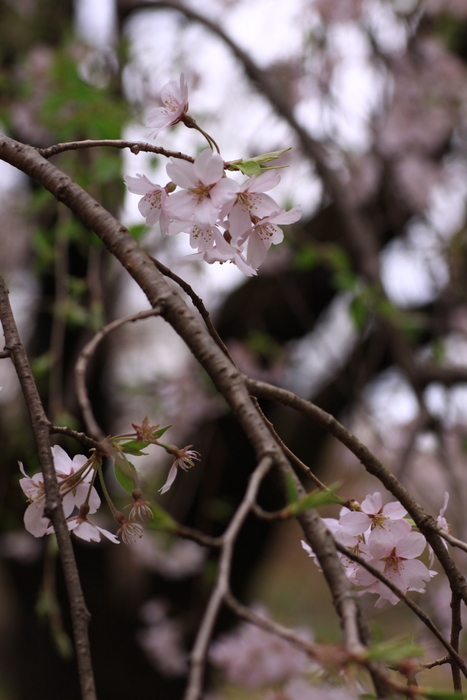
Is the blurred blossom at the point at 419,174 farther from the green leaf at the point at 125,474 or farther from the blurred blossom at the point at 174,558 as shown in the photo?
the green leaf at the point at 125,474

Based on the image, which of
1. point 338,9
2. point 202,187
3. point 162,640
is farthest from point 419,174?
point 202,187

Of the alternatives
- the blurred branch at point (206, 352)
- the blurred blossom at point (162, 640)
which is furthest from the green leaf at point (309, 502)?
the blurred blossom at point (162, 640)

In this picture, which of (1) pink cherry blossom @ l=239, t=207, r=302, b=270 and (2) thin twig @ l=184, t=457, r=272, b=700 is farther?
(1) pink cherry blossom @ l=239, t=207, r=302, b=270

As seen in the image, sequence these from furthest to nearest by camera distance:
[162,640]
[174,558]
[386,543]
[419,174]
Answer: [419,174] < [174,558] < [162,640] < [386,543]

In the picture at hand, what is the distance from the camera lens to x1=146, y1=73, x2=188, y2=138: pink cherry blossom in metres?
0.65

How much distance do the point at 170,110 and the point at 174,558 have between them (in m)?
2.69

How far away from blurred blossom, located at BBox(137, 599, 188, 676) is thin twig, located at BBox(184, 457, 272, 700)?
111 inches

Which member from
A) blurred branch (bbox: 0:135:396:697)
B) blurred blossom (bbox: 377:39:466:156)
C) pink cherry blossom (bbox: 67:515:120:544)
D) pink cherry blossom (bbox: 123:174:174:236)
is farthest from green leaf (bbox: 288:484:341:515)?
blurred blossom (bbox: 377:39:466:156)

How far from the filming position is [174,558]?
305cm

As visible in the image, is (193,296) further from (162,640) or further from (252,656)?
→ (162,640)

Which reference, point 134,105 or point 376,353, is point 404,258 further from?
point 134,105

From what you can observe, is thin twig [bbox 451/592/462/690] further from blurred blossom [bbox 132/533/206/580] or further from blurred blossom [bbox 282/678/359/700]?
blurred blossom [bbox 132/533/206/580]

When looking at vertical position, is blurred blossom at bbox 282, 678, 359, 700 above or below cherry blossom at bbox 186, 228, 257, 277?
below

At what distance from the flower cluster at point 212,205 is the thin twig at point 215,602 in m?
0.26
